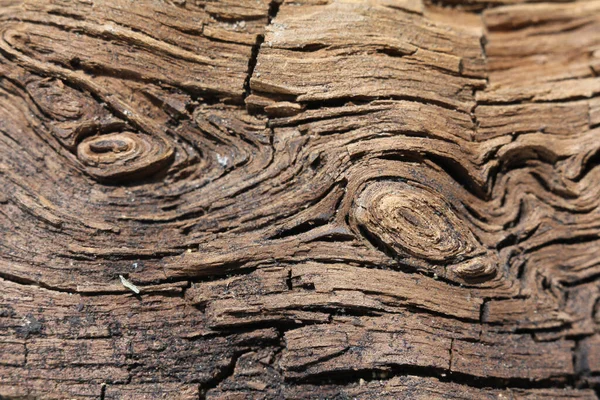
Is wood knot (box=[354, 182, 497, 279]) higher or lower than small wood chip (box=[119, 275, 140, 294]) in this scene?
higher

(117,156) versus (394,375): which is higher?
(117,156)

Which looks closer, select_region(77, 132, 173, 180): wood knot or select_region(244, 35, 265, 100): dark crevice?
select_region(77, 132, 173, 180): wood knot

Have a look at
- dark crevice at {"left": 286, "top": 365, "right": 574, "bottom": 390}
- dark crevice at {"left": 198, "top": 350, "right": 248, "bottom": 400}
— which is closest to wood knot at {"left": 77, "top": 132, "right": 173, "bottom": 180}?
dark crevice at {"left": 198, "top": 350, "right": 248, "bottom": 400}

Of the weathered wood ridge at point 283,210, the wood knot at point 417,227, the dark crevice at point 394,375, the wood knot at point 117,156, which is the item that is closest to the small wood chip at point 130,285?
the weathered wood ridge at point 283,210

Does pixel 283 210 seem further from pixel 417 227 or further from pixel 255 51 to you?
pixel 255 51

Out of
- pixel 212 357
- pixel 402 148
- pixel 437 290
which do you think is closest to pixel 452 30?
pixel 402 148

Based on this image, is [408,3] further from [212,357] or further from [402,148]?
[212,357]

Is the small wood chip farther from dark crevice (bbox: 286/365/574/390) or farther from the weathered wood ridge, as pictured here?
dark crevice (bbox: 286/365/574/390)

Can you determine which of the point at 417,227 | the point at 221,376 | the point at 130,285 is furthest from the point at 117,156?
the point at 417,227
